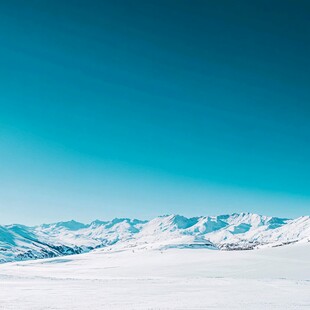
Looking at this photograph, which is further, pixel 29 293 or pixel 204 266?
pixel 204 266

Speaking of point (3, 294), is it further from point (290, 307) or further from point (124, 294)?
point (290, 307)

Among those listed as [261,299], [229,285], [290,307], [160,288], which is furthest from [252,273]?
[290,307]

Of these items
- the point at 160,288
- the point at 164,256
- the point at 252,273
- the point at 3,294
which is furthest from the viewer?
the point at 164,256

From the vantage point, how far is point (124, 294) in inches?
1469

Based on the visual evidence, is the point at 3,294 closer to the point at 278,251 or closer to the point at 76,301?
the point at 76,301

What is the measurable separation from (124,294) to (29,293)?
9.34 meters

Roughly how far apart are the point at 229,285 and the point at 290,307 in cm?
1591

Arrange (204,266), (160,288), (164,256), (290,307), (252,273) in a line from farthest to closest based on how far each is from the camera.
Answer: (164,256) < (204,266) < (252,273) < (160,288) < (290,307)

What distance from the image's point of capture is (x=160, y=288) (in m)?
42.5

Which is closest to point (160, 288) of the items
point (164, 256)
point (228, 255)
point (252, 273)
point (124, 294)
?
point (124, 294)

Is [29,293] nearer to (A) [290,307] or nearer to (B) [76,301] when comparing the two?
(B) [76,301]

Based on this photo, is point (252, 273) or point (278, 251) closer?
point (252, 273)

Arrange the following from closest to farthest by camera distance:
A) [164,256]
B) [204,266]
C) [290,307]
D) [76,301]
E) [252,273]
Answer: [290,307]
[76,301]
[252,273]
[204,266]
[164,256]

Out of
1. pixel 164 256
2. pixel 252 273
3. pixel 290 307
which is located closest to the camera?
pixel 290 307
